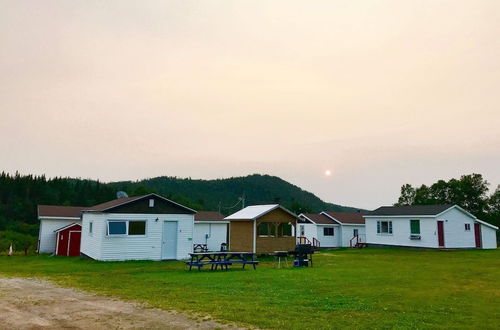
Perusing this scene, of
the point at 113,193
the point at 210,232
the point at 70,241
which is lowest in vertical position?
the point at 70,241

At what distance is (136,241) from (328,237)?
81.1ft

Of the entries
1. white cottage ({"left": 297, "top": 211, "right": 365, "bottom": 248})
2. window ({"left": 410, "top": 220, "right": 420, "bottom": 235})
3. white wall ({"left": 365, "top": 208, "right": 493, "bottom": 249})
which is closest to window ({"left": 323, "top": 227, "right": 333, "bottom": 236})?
white cottage ({"left": 297, "top": 211, "right": 365, "bottom": 248})

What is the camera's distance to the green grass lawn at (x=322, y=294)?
28.6 ft

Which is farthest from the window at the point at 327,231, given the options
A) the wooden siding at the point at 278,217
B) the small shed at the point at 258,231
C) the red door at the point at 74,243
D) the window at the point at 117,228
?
the red door at the point at 74,243

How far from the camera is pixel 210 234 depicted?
1518 inches

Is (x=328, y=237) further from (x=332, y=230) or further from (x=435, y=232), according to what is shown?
(x=435, y=232)

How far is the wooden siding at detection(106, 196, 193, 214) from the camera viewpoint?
25125mm

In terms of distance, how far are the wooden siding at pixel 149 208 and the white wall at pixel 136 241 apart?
0.83 feet

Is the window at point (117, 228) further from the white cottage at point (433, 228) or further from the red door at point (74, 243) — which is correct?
the white cottage at point (433, 228)

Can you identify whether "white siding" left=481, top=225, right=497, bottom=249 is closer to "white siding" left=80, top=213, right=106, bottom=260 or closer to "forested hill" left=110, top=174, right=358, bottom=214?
"white siding" left=80, top=213, right=106, bottom=260

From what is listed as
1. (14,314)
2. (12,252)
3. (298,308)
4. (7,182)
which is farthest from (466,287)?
(7,182)

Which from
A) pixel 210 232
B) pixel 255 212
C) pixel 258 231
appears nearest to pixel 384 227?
pixel 258 231

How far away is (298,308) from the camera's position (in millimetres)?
9844

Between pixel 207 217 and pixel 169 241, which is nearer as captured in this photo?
pixel 169 241
